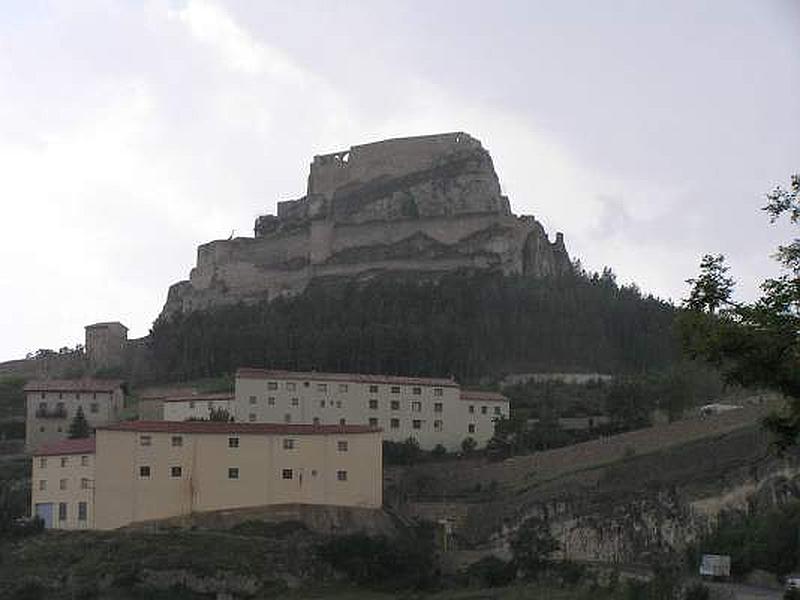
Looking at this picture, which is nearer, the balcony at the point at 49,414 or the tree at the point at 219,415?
the tree at the point at 219,415

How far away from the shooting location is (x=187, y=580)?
43.1 metres

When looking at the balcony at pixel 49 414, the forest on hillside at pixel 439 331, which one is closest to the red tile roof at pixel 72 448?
the balcony at pixel 49 414

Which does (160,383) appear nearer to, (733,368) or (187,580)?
(187,580)

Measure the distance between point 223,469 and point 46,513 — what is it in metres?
7.73

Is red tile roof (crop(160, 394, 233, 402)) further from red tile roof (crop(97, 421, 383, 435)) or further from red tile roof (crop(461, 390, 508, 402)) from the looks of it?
red tile roof (crop(97, 421, 383, 435))

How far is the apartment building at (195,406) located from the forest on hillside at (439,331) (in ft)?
36.5

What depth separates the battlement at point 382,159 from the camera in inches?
3974

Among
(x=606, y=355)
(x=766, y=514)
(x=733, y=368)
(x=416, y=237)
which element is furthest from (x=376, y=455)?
(x=416, y=237)

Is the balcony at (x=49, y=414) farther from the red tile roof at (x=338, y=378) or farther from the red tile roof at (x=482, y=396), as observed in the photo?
the red tile roof at (x=482, y=396)

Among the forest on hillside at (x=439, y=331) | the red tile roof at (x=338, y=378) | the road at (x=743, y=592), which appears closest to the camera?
the road at (x=743, y=592)

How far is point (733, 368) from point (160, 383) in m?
70.4

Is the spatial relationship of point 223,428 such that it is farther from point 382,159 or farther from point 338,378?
point 382,159

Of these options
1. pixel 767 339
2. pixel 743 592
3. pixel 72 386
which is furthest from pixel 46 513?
pixel 767 339

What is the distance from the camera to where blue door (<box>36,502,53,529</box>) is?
49312 millimetres
